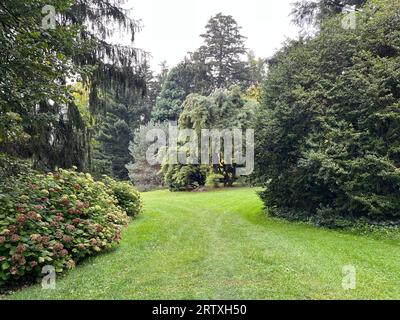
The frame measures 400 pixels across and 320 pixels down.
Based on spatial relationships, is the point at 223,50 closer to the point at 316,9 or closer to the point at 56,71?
the point at 316,9

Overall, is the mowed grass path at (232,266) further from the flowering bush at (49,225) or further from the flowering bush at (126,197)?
the flowering bush at (126,197)

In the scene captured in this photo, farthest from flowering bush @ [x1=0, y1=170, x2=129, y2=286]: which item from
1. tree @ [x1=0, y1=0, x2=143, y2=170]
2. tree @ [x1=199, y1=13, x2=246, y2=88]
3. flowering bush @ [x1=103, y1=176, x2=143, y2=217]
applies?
tree @ [x1=199, y1=13, x2=246, y2=88]

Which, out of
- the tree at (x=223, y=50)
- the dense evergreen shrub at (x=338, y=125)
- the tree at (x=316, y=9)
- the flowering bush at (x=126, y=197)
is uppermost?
the tree at (x=223, y=50)

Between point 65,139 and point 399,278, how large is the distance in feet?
27.4

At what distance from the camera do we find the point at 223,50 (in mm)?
38188

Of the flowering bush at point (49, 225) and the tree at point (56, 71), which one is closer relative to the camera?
the tree at point (56, 71)

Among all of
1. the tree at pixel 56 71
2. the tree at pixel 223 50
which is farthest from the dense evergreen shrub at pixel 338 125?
the tree at pixel 223 50

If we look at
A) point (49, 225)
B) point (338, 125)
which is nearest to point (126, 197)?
point (49, 225)

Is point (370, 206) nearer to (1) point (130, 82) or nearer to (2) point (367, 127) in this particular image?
(2) point (367, 127)

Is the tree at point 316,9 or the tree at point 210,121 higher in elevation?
the tree at point 316,9

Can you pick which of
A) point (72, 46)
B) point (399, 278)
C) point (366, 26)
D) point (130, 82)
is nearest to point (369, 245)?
point (399, 278)

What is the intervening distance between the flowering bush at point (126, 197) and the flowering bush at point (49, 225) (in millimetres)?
3402

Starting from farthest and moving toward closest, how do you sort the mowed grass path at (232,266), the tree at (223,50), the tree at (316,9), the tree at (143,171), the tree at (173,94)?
the tree at (223,50)
the tree at (173,94)
the tree at (143,171)
the tree at (316,9)
the mowed grass path at (232,266)

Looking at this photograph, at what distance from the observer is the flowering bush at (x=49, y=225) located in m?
5.04
